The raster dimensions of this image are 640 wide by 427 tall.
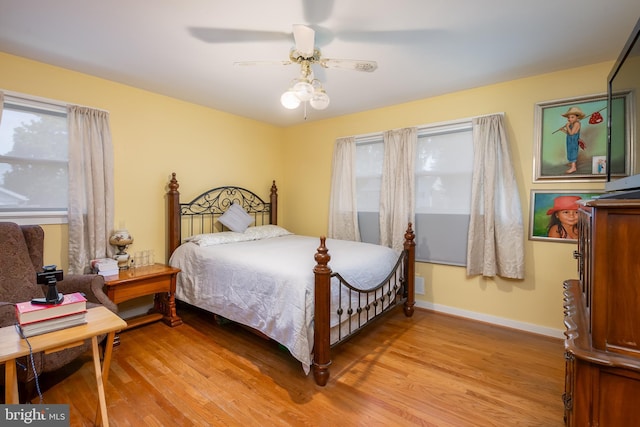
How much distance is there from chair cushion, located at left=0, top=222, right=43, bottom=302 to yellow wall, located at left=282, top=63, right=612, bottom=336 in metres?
3.62

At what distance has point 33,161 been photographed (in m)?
2.63

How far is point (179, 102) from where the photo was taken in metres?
3.58

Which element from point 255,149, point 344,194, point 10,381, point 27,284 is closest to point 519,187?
point 344,194

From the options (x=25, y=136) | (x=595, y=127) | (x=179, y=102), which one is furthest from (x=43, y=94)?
(x=595, y=127)

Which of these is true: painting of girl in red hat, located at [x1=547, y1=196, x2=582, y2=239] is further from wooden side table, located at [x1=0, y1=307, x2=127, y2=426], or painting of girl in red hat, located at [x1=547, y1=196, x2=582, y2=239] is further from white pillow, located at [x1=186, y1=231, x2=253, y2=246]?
wooden side table, located at [x1=0, y1=307, x2=127, y2=426]

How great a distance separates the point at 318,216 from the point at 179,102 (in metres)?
2.42

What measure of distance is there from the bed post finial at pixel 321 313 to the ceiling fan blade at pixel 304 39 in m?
1.38

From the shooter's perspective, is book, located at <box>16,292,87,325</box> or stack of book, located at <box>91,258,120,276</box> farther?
stack of book, located at <box>91,258,120,276</box>

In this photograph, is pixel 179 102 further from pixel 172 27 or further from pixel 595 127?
pixel 595 127

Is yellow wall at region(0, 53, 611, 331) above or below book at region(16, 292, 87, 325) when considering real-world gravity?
above

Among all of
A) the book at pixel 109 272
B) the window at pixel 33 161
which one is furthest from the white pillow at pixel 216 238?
the window at pixel 33 161

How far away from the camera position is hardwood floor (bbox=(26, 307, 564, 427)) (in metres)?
1.78

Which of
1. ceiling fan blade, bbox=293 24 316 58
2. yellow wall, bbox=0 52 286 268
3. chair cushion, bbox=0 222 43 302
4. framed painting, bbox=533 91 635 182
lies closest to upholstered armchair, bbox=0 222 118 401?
chair cushion, bbox=0 222 43 302

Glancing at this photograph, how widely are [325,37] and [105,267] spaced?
9.09 ft
